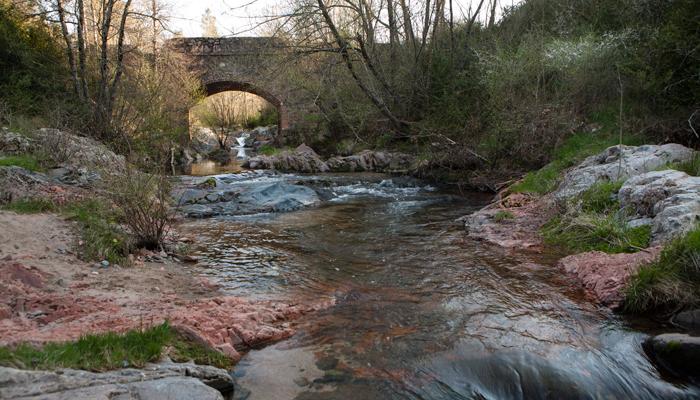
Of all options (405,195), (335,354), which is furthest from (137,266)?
(405,195)

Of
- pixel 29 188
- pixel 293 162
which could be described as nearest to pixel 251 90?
pixel 293 162

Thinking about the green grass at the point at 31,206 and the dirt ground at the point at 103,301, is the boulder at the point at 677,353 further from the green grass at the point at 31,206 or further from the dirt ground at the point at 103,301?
the green grass at the point at 31,206

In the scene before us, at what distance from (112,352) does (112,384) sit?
0.50 meters

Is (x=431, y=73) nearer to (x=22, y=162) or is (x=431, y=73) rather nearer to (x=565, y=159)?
(x=565, y=159)

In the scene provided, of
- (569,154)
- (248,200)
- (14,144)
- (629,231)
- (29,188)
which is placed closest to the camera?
(629,231)

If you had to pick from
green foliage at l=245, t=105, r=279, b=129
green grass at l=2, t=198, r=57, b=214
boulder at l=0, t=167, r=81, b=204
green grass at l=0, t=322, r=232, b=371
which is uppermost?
green foliage at l=245, t=105, r=279, b=129

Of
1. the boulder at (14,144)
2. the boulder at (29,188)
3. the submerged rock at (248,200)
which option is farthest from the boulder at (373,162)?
the boulder at (29,188)

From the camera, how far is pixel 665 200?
6.04 metres

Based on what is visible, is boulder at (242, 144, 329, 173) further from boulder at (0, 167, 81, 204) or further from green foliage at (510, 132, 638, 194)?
boulder at (0, 167, 81, 204)

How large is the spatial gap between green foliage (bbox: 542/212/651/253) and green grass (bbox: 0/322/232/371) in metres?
4.91

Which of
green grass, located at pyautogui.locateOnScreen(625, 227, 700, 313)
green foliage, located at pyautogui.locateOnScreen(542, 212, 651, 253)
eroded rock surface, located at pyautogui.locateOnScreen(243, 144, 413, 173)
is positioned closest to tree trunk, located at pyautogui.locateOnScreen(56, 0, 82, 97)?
eroded rock surface, located at pyautogui.locateOnScreen(243, 144, 413, 173)

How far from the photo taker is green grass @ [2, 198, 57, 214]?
6730mm

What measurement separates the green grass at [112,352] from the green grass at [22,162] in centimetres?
703

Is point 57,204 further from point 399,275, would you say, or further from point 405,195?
point 405,195
